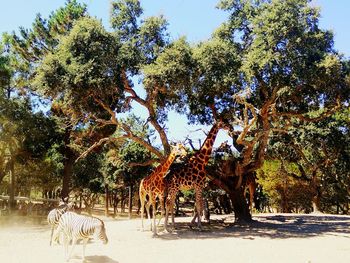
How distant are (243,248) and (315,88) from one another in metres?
8.26

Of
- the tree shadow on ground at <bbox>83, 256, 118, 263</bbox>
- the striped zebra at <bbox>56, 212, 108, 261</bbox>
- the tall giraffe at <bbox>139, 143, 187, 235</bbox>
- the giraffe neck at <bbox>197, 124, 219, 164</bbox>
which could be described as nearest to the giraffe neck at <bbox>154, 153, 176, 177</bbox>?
the tall giraffe at <bbox>139, 143, 187, 235</bbox>

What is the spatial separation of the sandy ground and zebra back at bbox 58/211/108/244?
27.6 inches

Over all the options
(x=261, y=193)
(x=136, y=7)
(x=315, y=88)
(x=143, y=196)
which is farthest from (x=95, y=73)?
(x=261, y=193)

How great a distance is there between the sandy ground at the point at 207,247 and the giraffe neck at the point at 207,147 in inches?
121

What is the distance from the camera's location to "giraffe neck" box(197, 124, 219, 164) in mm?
16812

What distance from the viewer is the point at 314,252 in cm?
1141

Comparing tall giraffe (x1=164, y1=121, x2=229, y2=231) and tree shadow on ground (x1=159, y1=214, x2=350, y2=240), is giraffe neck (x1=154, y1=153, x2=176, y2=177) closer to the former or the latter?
tall giraffe (x1=164, y1=121, x2=229, y2=231)

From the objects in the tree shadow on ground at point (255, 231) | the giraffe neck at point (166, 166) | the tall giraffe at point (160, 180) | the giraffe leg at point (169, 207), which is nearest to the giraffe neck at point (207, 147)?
the tall giraffe at point (160, 180)

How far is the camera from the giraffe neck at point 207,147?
16812 millimetres

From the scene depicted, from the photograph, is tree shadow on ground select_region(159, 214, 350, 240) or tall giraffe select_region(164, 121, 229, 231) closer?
tree shadow on ground select_region(159, 214, 350, 240)

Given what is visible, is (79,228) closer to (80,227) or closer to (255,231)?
(80,227)

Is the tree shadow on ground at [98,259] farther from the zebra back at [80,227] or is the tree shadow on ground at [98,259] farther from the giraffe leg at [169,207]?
the giraffe leg at [169,207]

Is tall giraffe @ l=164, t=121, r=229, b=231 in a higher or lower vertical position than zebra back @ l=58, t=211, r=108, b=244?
higher

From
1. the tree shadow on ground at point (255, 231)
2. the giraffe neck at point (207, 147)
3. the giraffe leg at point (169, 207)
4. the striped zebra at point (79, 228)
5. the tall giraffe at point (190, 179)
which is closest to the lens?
the striped zebra at point (79, 228)
